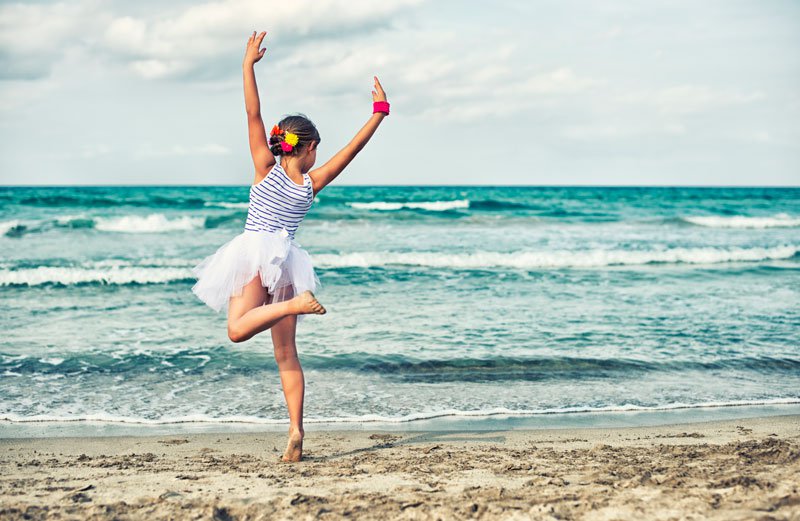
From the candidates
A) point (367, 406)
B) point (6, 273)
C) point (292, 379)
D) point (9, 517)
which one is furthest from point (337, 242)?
point (9, 517)

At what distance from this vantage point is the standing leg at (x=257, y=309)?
11.9 feet

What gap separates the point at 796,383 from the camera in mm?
6637

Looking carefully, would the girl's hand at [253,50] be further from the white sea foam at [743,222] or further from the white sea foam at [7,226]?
the white sea foam at [743,222]

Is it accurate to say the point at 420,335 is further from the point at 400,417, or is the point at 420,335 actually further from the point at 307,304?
the point at 307,304

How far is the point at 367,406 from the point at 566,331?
3609 mm

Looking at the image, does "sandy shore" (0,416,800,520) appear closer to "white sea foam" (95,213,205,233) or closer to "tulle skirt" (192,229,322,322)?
"tulle skirt" (192,229,322,322)

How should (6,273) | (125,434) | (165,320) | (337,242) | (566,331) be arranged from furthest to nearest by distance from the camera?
(337,242) → (6,273) → (165,320) → (566,331) → (125,434)

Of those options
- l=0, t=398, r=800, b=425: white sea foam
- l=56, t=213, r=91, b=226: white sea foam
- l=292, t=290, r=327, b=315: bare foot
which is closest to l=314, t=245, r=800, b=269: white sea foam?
l=0, t=398, r=800, b=425: white sea foam

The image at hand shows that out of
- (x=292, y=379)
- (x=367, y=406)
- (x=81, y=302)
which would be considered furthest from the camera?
(x=81, y=302)

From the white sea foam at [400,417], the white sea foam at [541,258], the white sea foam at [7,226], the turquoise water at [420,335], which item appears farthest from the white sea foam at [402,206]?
the white sea foam at [400,417]

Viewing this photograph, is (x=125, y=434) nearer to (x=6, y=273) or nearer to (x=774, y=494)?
(x=774, y=494)

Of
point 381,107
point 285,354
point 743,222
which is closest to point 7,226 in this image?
point 285,354

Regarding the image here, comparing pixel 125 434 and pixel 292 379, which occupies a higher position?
pixel 292 379

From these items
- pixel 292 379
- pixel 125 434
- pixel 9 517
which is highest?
pixel 292 379
